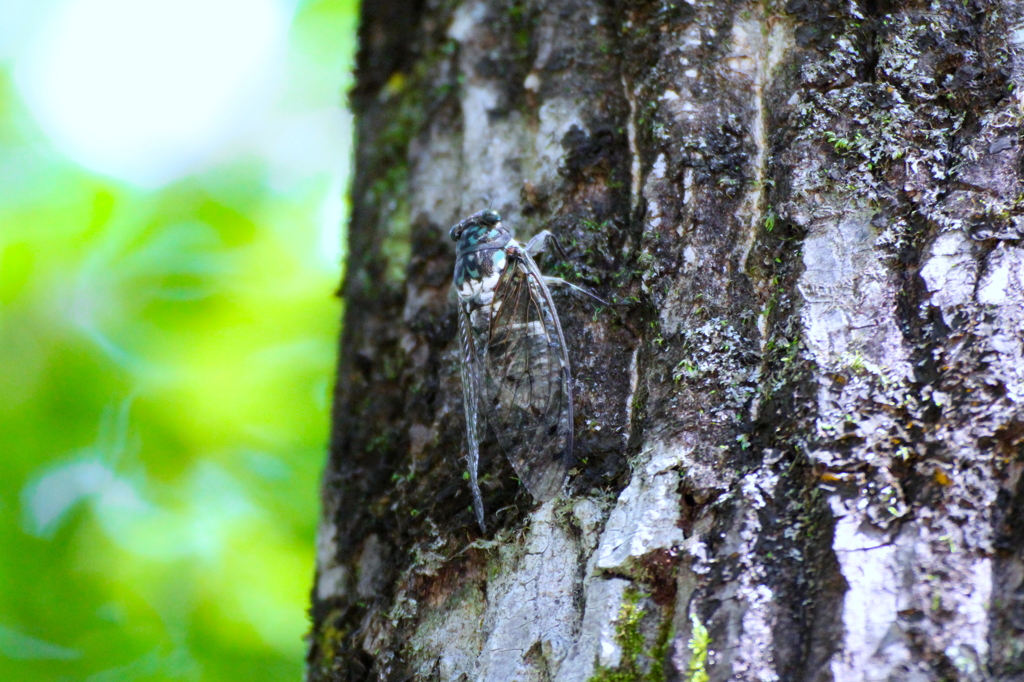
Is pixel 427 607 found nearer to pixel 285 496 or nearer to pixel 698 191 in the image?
pixel 698 191

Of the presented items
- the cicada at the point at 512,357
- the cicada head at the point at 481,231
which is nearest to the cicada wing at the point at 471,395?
the cicada at the point at 512,357

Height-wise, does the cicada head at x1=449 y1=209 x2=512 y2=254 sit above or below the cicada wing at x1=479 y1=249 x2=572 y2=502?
above

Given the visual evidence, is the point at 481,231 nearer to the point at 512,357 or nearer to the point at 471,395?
the point at 512,357

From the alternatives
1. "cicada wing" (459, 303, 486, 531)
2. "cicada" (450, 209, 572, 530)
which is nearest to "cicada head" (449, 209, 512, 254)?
"cicada" (450, 209, 572, 530)

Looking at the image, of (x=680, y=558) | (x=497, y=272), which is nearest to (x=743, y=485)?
(x=680, y=558)

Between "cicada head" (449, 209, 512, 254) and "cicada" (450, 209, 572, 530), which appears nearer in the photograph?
"cicada" (450, 209, 572, 530)

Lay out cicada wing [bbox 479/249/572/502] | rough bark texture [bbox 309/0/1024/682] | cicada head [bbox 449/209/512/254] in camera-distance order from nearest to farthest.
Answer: rough bark texture [bbox 309/0/1024/682] < cicada wing [bbox 479/249/572/502] < cicada head [bbox 449/209/512/254]

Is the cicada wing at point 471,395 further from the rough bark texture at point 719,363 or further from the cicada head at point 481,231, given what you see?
the cicada head at point 481,231

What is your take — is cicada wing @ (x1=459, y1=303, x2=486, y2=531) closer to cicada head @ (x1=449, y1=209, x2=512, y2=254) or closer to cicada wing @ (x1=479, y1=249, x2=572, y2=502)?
cicada wing @ (x1=479, y1=249, x2=572, y2=502)

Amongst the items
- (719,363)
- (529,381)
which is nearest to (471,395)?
(529,381)

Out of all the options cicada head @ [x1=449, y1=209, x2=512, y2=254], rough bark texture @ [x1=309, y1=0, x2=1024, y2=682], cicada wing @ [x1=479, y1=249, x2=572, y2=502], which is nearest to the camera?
rough bark texture @ [x1=309, y1=0, x2=1024, y2=682]
